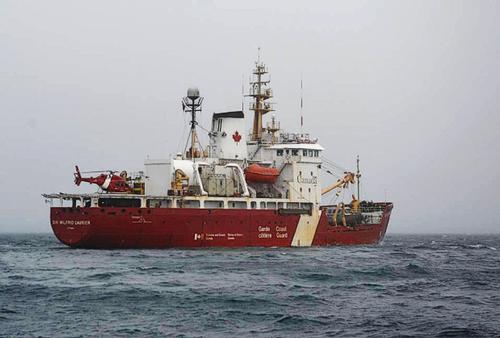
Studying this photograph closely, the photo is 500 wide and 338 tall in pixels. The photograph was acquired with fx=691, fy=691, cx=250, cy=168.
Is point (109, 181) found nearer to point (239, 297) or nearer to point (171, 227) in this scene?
point (171, 227)

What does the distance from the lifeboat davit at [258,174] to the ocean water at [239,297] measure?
1283 cm

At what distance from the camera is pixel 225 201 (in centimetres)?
4944

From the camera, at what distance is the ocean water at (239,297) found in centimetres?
2017

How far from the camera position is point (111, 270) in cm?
3275

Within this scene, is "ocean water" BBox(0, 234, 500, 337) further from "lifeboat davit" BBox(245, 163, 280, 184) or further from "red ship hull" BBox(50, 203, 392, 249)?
"lifeboat davit" BBox(245, 163, 280, 184)

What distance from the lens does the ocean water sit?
20172 mm

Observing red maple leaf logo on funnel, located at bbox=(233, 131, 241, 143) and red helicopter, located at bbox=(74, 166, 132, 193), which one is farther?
red maple leaf logo on funnel, located at bbox=(233, 131, 241, 143)

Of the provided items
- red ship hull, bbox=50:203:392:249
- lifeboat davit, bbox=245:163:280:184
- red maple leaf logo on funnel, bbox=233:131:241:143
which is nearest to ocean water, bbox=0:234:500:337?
red ship hull, bbox=50:203:392:249

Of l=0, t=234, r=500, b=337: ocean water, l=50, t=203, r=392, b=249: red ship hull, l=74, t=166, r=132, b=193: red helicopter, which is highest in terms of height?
l=74, t=166, r=132, b=193: red helicopter

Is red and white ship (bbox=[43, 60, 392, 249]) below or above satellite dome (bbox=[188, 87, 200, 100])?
below

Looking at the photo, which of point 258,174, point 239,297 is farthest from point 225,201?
point 239,297

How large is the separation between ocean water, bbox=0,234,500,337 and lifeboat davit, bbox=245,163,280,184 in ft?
42.1

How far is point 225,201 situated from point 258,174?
4.63m

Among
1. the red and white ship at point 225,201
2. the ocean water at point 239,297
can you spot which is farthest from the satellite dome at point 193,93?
the ocean water at point 239,297
